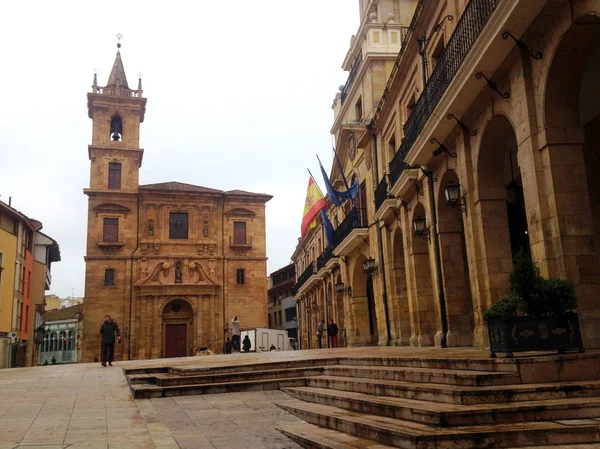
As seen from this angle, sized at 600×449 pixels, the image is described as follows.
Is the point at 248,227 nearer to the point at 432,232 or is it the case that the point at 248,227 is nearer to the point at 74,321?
the point at 74,321

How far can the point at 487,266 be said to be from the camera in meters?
10.4

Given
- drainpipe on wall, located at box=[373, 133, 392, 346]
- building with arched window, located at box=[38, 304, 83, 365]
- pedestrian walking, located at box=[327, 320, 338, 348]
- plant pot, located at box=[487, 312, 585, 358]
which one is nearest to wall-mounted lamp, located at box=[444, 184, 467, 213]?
plant pot, located at box=[487, 312, 585, 358]

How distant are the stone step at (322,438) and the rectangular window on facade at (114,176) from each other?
38702 millimetres

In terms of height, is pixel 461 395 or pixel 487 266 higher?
pixel 487 266

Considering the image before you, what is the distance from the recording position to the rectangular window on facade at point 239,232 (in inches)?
1741

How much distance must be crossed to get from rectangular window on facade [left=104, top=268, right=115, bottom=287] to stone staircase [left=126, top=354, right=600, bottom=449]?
34.8 meters

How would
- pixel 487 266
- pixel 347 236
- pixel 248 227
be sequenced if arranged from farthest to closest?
1. pixel 248 227
2. pixel 347 236
3. pixel 487 266

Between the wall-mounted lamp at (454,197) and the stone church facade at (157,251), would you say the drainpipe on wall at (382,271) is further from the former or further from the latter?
the stone church facade at (157,251)

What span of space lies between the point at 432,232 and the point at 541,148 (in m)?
5.71

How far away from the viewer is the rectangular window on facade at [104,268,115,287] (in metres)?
40.1

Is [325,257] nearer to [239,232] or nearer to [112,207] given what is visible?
[239,232]

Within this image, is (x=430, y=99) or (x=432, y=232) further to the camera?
(x=432, y=232)

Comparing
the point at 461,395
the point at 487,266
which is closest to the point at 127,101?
the point at 487,266

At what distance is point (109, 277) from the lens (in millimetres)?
40281
